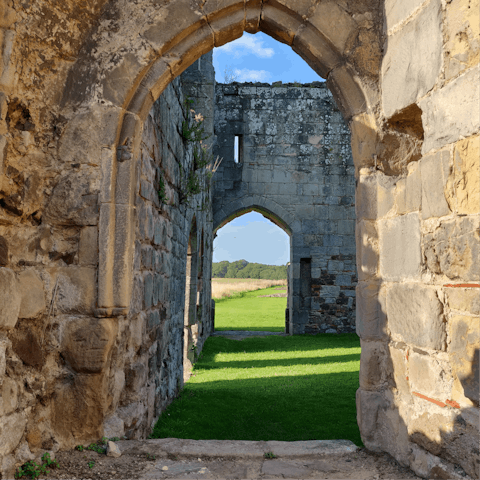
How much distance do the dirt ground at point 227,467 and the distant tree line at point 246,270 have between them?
52146 millimetres

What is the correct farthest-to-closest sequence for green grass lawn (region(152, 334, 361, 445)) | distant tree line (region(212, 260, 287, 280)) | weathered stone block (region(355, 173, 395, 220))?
distant tree line (region(212, 260, 287, 280)), green grass lawn (region(152, 334, 361, 445)), weathered stone block (region(355, 173, 395, 220))

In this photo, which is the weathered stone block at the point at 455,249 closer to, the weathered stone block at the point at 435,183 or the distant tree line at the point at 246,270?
the weathered stone block at the point at 435,183

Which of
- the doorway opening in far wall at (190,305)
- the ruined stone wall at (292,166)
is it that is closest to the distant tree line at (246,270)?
the ruined stone wall at (292,166)

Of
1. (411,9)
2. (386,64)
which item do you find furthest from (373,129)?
(411,9)

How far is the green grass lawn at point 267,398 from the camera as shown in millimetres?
3770

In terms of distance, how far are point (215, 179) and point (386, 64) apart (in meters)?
8.91

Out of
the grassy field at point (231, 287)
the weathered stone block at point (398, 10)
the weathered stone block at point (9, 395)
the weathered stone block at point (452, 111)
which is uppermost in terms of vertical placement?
the weathered stone block at point (398, 10)

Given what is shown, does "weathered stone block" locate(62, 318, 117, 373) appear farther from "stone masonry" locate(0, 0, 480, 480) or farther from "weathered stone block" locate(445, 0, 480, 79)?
"weathered stone block" locate(445, 0, 480, 79)

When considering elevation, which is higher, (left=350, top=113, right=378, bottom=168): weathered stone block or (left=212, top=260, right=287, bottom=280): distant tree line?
(left=350, top=113, right=378, bottom=168): weathered stone block

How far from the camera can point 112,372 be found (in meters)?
2.71

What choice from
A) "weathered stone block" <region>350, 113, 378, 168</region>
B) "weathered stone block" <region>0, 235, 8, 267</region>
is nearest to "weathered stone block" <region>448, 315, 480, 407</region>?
"weathered stone block" <region>350, 113, 378, 168</region>

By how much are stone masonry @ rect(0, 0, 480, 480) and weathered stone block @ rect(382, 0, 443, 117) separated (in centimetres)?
1

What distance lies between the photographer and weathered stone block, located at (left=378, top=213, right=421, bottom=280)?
240 cm

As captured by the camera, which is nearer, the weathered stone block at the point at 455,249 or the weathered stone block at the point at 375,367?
the weathered stone block at the point at 455,249
